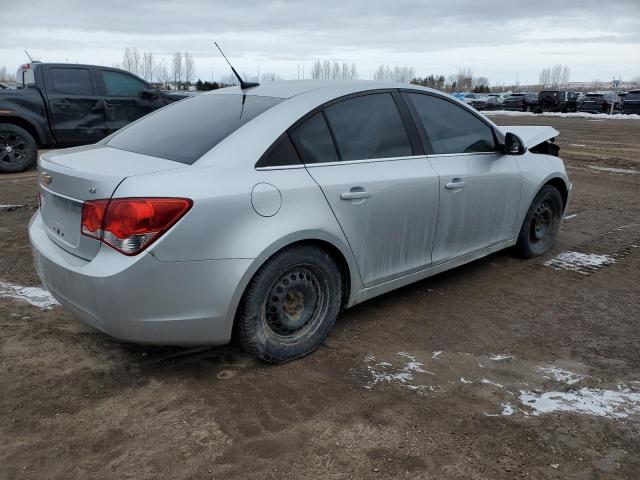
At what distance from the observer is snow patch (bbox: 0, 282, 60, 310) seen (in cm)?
399

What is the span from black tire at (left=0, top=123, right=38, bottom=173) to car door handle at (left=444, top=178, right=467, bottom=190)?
7983 mm

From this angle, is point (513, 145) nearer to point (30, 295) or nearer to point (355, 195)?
point (355, 195)

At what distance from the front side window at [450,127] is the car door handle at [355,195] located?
0.83 m

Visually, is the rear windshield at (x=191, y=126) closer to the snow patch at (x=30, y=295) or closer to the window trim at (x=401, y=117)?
the window trim at (x=401, y=117)

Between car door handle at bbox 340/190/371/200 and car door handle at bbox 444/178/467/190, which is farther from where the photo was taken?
car door handle at bbox 444/178/467/190

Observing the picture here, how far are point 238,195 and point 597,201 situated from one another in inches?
264

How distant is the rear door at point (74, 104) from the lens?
31.1 ft

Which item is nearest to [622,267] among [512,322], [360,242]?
[512,322]

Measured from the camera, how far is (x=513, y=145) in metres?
4.43

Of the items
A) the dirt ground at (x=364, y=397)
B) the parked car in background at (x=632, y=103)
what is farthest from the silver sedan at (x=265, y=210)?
the parked car in background at (x=632, y=103)

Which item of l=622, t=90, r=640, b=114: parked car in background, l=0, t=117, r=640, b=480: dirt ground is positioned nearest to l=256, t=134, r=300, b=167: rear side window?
l=0, t=117, r=640, b=480: dirt ground

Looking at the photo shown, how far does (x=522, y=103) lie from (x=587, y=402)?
4035 centimetres

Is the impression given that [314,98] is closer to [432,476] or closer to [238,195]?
[238,195]

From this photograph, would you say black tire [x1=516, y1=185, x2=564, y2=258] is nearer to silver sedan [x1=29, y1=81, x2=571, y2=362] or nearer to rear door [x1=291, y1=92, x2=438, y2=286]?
silver sedan [x1=29, y1=81, x2=571, y2=362]
